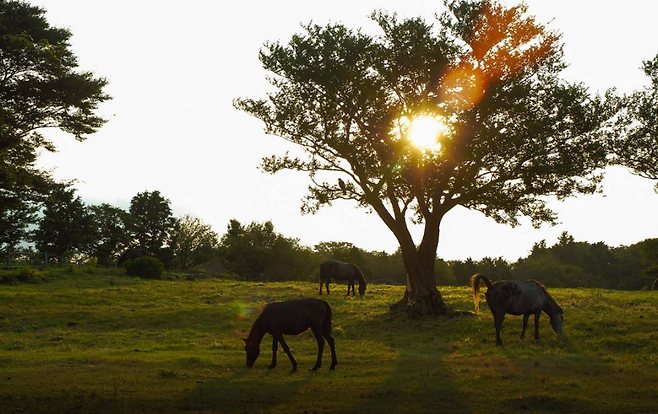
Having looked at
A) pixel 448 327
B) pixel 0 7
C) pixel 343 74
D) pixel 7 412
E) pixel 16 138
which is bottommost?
pixel 7 412

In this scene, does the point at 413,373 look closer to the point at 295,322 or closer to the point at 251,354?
the point at 295,322

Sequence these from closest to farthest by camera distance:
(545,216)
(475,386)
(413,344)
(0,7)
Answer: (475,386) → (413,344) → (545,216) → (0,7)

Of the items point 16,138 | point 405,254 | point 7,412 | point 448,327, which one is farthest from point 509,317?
point 16,138

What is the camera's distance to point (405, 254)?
99.3 ft

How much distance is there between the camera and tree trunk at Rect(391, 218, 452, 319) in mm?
28688

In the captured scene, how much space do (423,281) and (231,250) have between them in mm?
54650

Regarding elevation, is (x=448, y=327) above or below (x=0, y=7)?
below

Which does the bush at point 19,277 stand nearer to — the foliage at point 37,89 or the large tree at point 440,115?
the foliage at point 37,89

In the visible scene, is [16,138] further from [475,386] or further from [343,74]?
[475,386]

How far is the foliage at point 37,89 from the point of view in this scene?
33.7 m

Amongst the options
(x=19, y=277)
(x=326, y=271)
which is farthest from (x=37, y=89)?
(x=326, y=271)

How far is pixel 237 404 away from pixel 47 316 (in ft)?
67.7

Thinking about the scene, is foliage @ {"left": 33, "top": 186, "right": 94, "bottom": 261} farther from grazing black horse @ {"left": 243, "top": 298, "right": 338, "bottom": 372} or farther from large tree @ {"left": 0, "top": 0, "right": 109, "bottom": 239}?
grazing black horse @ {"left": 243, "top": 298, "right": 338, "bottom": 372}

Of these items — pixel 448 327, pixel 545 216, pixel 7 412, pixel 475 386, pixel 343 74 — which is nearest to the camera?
pixel 7 412
